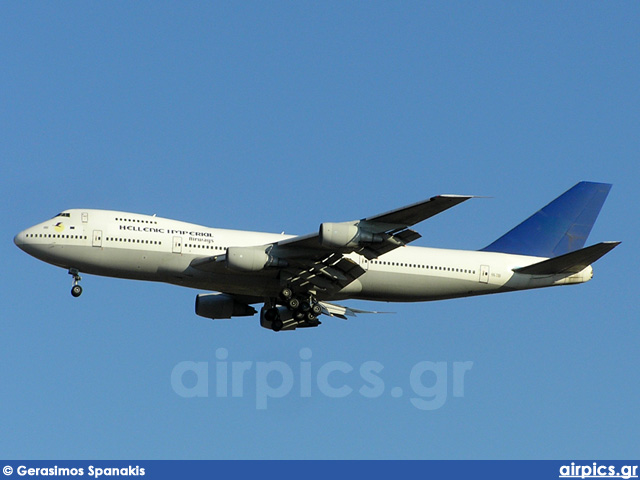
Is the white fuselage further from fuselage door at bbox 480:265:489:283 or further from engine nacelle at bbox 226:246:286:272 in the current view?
engine nacelle at bbox 226:246:286:272

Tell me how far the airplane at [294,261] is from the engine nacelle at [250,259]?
4 centimetres

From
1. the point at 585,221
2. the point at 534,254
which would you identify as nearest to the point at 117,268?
the point at 534,254

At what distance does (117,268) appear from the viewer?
39688mm

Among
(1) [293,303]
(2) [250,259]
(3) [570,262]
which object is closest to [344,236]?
(2) [250,259]

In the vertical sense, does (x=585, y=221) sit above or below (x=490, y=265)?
above

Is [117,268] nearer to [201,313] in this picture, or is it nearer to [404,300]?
[201,313]

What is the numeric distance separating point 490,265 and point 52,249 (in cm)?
1788

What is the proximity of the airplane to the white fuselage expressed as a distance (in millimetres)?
40

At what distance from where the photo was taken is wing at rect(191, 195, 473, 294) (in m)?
36.2

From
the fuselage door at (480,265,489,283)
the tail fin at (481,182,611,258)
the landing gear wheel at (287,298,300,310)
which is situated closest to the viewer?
the landing gear wheel at (287,298,300,310)

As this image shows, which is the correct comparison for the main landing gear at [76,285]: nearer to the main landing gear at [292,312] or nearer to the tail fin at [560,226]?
the main landing gear at [292,312]

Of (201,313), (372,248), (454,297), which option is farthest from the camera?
(201,313)

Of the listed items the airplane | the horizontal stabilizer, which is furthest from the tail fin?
the horizontal stabilizer

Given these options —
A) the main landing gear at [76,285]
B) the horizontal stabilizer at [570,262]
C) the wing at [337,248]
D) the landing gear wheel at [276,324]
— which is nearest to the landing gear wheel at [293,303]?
the wing at [337,248]
